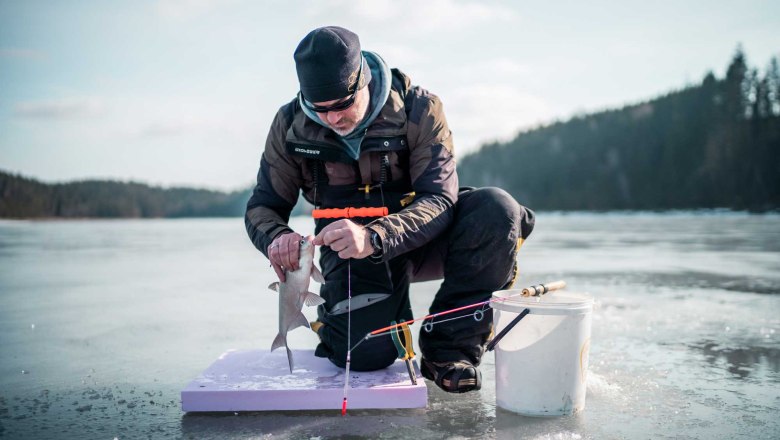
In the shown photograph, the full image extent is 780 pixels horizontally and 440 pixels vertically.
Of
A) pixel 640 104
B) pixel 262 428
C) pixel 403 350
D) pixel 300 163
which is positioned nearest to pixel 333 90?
pixel 300 163

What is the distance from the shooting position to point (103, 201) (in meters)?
76.1

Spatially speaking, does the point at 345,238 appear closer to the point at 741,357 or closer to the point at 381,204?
the point at 381,204

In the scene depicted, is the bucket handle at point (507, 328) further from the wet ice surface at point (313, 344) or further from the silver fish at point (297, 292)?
the silver fish at point (297, 292)

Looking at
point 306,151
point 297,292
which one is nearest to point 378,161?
point 306,151

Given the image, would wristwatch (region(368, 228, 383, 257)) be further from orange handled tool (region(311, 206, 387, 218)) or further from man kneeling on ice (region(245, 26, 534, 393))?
orange handled tool (region(311, 206, 387, 218))

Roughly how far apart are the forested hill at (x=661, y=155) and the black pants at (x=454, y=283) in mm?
49165

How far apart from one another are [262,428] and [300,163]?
50.9 inches

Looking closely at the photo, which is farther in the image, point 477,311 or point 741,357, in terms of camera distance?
point 741,357

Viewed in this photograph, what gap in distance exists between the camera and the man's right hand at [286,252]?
2.32 metres

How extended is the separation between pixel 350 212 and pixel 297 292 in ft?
1.67

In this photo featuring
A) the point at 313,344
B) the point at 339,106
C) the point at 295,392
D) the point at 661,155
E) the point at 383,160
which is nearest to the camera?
the point at 295,392

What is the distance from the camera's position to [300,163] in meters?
2.94

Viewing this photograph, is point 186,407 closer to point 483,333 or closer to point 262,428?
point 262,428

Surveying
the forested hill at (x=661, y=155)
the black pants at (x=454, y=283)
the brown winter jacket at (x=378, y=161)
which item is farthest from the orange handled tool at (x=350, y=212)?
the forested hill at (x=661, y=155)
